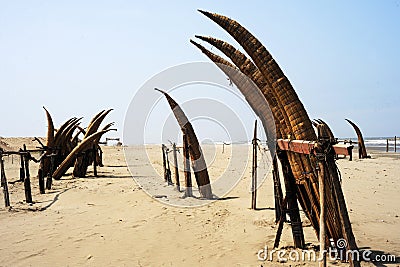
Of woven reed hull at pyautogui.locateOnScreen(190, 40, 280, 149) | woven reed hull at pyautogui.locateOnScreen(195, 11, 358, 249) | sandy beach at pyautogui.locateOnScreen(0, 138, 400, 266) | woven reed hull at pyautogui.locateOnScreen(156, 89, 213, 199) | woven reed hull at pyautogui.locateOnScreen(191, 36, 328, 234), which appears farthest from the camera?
woven reed hull at pyautogui.locateOnScreen(156, 89, 213, 199)

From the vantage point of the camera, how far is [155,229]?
8.01 metres

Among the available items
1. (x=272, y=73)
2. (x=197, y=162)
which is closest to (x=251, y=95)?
(x=272, y=73)

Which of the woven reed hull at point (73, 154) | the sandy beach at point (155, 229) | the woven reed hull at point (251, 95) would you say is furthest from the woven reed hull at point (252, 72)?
the woven reed hull at point (73, 154)

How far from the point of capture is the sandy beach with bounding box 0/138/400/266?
6.26m

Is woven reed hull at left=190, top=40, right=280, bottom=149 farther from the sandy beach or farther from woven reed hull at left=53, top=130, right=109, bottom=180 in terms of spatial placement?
woven reed hull at left=53, top=130, right=109, bottom=180

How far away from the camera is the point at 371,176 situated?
16.1 metres

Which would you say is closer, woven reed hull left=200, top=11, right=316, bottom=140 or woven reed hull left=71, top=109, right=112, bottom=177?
woven reed hull left=200, top=11, right=316, bottom=140

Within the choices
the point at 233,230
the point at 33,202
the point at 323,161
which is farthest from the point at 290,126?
the point at 33,202

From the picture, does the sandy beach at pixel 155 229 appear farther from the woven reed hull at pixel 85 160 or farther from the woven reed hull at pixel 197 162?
the woven reed hull at pixel 85 160

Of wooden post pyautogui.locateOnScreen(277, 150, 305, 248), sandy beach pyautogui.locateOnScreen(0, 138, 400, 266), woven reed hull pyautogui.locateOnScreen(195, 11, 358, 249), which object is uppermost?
woven reed hull pyautogui.locateOnScreen(195, 11, 358, 249)

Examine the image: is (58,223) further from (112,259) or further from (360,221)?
(360,221)

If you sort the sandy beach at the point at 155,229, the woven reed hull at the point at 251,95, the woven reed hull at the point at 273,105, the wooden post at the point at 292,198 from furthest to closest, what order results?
the woven reed hull at the point at 251,95
the sandy beach at the point at 155,229
the wooden post at the point at 292,198
the woven reed hull at the point at 273,105

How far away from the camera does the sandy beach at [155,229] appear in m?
6.26

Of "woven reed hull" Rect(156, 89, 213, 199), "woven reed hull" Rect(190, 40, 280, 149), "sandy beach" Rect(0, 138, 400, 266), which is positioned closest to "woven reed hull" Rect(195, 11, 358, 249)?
"woven reed hull" Rect(190, 40, 280, 149)
